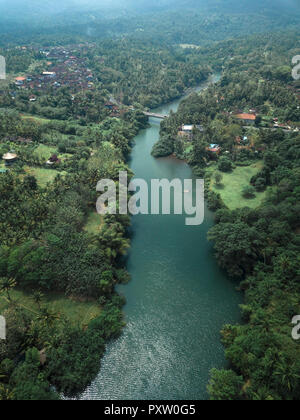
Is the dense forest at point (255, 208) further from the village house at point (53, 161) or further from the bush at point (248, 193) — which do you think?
the village house at point (53, 161)

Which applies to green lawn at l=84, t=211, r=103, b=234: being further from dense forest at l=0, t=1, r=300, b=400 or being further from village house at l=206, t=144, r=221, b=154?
village house at l=206, t=144, r=221, b=154

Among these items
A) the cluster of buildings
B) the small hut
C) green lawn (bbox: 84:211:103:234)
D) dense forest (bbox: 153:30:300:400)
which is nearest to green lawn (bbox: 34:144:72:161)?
the small hut

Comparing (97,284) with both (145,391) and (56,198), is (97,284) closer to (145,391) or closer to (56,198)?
(145,391)

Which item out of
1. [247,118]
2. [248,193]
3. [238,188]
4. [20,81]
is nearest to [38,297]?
[248,193]

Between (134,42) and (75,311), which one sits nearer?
(75,311)

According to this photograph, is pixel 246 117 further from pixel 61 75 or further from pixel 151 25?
pixel 151 25

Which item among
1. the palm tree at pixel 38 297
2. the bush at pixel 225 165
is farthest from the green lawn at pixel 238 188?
the palm tree at pixel 38 297

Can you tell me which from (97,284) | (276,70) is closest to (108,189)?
(97,284)
